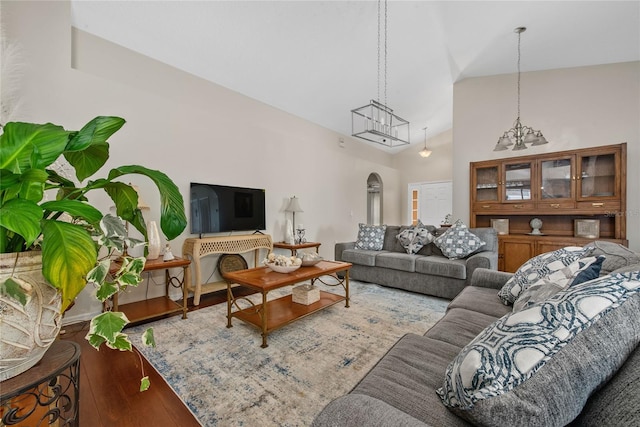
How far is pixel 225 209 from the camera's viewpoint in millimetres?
3650

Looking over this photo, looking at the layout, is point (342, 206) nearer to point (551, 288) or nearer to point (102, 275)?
point (551, 288)

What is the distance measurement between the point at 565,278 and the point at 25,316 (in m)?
2.00

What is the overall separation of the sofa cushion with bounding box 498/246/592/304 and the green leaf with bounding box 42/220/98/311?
2.10 meters

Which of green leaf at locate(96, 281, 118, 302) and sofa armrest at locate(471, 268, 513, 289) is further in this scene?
sofa armrest at locate(471, 268, 513, 289)

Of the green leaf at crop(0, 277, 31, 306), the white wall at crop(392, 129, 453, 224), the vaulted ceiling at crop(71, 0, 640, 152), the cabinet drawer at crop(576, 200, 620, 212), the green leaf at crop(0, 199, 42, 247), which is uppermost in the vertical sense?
the vaulted ceiling at crop(71, 0, 640, 152)

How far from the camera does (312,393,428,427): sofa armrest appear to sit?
2.19ft

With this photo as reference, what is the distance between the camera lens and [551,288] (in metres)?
1.25

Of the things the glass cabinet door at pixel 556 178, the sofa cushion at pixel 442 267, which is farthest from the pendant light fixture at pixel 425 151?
the sofa cushion at pixel 442 267

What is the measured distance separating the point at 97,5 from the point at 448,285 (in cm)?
457

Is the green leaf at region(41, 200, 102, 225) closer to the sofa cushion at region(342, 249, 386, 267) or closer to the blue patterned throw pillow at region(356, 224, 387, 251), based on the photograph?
the sofa cushion at region(342, 249, 386, 267)

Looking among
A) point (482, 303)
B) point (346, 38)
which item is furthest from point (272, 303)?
point (346, 38)

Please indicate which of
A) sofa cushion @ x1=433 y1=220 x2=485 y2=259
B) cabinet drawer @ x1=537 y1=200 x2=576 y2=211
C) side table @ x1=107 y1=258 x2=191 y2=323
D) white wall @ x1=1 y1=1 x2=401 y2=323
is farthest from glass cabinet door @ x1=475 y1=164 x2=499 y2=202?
side table @ x1=107 y1=258 x2=191 y2=323

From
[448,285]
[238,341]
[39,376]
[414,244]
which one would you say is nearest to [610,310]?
[39,376]

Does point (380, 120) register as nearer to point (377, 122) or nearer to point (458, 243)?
point (377, 122)
